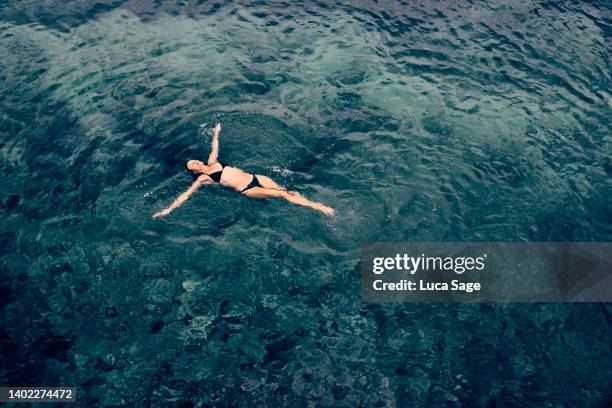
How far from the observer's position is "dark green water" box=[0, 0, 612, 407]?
11.0 metres

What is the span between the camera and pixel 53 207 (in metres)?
14.4

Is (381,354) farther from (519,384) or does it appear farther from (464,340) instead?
(519,384)

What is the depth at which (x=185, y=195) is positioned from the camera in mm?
13844

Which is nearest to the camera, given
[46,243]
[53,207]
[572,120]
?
[46,243]

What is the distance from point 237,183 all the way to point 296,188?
194 cm

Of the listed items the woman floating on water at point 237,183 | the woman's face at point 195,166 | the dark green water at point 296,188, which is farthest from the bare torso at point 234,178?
the dark green water at point 296,188

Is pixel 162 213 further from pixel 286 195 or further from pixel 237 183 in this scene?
pixel 286 195

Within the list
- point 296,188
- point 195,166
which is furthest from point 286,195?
point 195,166

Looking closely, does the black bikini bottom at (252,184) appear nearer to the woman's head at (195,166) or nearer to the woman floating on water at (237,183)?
the woman floating on water at (237,183)

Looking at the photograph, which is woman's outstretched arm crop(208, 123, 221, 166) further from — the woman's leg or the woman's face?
the woman's leg

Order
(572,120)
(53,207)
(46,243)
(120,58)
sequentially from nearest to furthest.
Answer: (46,243), (53,207), (572,120), (120,58)

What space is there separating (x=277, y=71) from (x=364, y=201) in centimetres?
806

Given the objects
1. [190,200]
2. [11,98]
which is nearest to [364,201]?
[190,200]

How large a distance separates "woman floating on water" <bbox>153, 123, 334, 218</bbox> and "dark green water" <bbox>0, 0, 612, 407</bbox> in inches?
13.0
